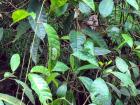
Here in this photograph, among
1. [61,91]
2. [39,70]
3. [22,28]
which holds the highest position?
[22,28]

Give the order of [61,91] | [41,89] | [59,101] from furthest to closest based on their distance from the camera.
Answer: [61,91] → [59,101] → [41,89]

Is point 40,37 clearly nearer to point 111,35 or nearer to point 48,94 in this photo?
point 48,94

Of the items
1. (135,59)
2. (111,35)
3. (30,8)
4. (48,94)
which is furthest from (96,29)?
(48,94)

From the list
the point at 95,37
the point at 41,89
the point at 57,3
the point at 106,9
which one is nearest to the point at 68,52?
the point at 95,37

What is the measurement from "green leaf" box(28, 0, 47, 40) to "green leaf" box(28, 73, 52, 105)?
179mm

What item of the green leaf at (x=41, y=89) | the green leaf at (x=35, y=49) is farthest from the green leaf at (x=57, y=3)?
the green leaf at (x=41, y=89)

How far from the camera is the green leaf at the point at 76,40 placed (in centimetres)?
119

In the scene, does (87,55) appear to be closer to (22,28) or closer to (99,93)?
(99,93)

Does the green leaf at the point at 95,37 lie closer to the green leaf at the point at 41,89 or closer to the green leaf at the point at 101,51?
the green leaf at the point at 101,51

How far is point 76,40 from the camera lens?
122cm

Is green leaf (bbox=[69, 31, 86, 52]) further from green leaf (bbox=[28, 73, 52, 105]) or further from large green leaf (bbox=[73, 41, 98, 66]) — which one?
green leaf (bbox=[28, 73, 52, 105])

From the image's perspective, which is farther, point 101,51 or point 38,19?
point 101,51

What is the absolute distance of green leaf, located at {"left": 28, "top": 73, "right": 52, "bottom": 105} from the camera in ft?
3.02

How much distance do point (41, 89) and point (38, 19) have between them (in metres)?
0.28
